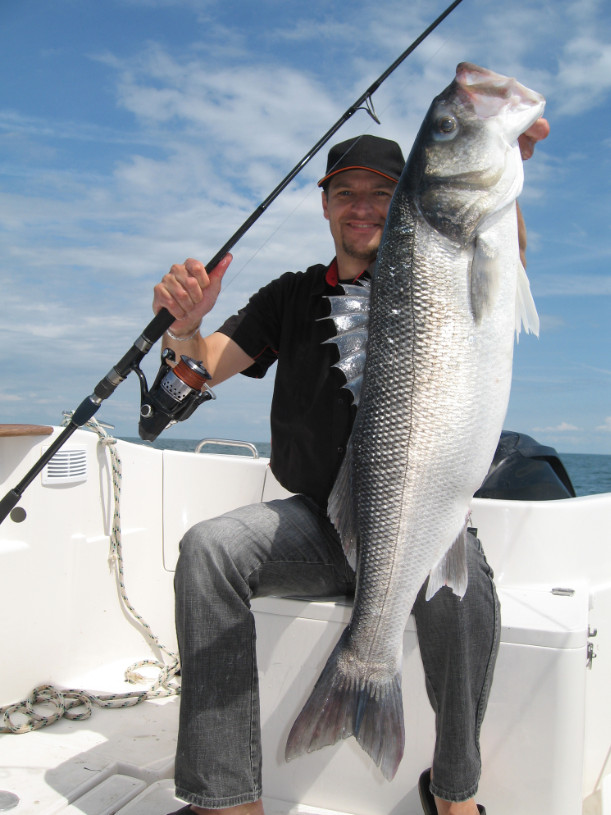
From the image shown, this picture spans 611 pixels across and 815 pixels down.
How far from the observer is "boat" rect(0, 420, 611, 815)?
222 cm

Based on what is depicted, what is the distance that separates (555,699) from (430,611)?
55cm

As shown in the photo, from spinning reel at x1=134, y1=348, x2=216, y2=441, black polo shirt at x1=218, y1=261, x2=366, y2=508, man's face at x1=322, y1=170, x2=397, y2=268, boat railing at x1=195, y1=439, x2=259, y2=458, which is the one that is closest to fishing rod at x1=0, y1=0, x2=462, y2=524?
spinning reel at x1=134, y1=348, x2=216, y2=441

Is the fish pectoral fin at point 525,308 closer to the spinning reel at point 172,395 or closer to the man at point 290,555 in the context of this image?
the man at point 290,555

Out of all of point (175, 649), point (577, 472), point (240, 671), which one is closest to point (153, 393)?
point (240, 671)

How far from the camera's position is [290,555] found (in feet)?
7.83

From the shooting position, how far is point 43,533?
339 cm

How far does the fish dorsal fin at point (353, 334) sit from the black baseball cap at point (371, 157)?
1.11 m

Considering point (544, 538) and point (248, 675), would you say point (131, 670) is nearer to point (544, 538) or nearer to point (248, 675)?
point (248, 675)

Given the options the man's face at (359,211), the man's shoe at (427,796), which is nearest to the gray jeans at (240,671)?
the man's shoe at (427,796)

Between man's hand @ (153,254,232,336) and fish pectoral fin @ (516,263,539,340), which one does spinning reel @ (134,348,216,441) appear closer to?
man's hand @ (153,254,232,336)

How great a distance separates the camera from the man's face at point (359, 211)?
301cm

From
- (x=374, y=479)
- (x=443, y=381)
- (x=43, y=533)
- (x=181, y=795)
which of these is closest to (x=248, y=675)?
(x=181, y=795)

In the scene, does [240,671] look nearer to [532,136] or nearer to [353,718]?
[353,718]

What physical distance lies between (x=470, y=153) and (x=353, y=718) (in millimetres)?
1732
